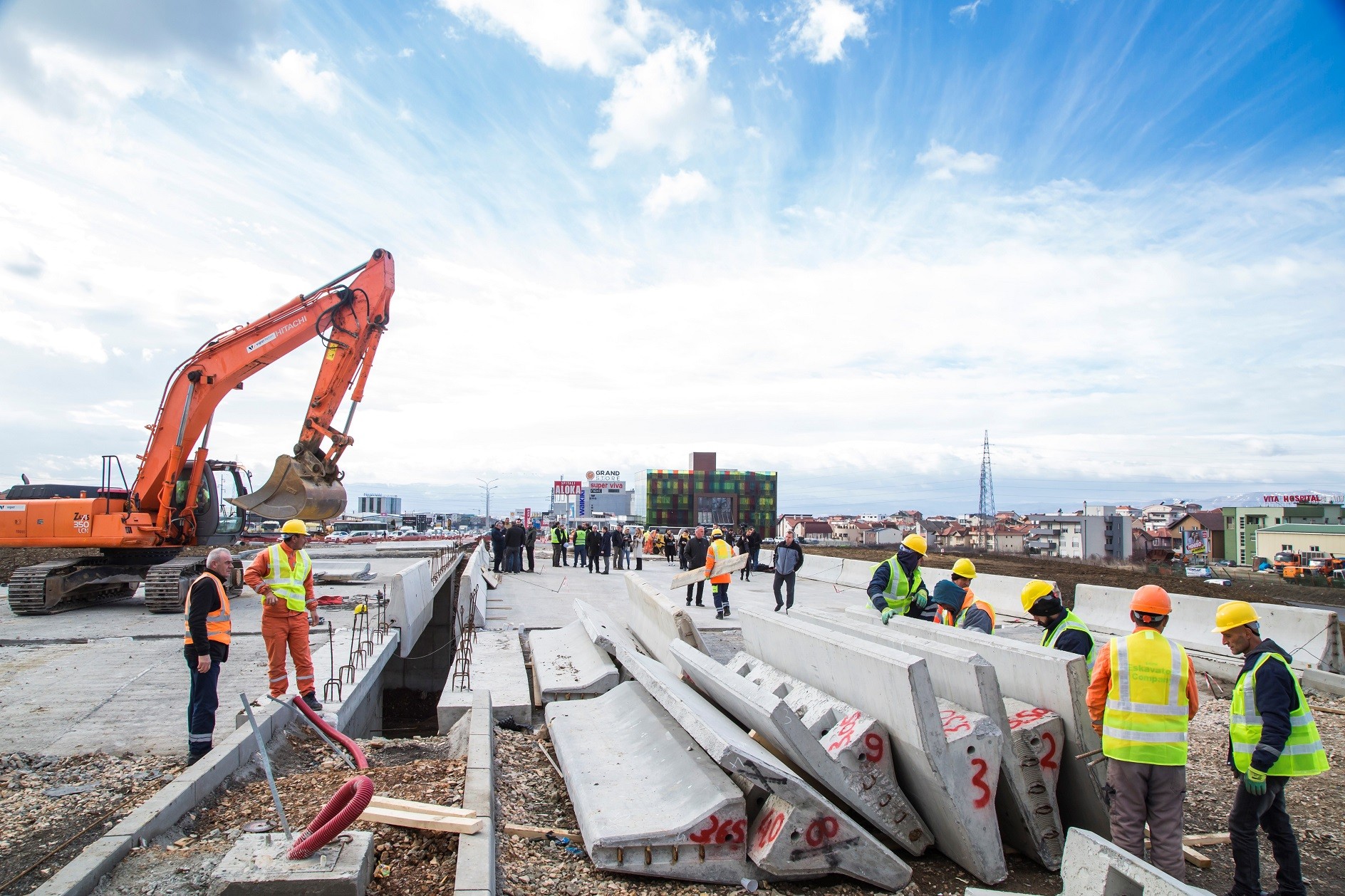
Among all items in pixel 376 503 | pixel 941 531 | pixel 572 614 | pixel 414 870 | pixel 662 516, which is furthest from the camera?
pixel 376 503

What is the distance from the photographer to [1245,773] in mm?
4289

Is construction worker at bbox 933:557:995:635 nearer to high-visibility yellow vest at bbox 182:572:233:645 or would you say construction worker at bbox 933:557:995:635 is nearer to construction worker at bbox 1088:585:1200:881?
construction worker at bbox 1088:585:1200:881

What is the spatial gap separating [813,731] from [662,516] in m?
85.4

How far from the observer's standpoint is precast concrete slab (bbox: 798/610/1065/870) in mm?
4711

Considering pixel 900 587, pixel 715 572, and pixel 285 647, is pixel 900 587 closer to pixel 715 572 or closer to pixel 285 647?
pixel 285 647

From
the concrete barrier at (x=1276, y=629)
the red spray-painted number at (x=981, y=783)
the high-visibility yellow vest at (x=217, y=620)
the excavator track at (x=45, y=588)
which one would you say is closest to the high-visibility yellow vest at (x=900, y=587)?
the red spray-painted number at (x=981, y=783)

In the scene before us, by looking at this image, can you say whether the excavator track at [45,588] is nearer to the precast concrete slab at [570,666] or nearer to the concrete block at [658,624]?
the precast concrete slab at [570,666]

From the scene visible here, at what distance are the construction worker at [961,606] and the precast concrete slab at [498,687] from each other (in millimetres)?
4015

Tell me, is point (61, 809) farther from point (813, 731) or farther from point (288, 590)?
point (813, 731)

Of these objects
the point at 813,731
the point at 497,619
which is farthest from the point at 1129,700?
the point at 497,619

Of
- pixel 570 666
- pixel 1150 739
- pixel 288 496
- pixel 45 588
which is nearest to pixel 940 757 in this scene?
pixel 1150 739

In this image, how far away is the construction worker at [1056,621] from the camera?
5.51 metres

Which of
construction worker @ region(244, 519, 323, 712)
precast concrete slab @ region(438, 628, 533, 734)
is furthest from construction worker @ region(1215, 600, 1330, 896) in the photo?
construction worker @ region(244, 519, 323, 712)

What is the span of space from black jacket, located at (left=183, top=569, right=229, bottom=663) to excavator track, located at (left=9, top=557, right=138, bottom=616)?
400 inches
